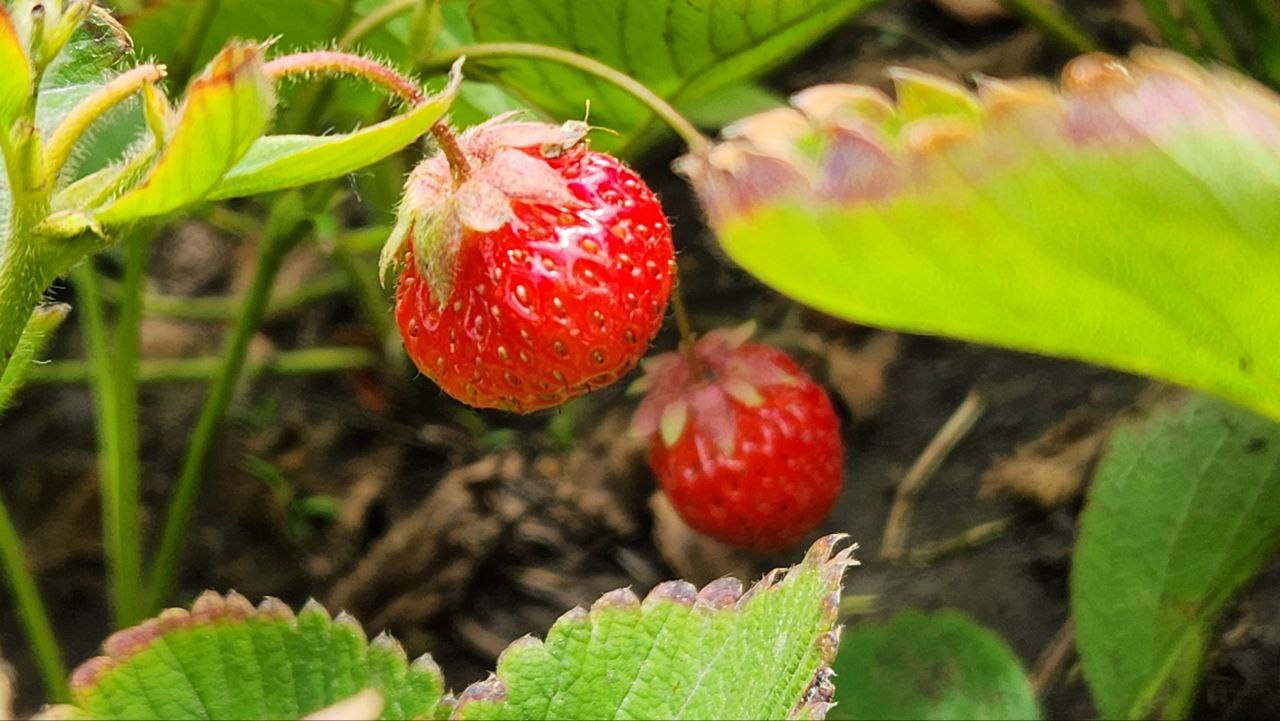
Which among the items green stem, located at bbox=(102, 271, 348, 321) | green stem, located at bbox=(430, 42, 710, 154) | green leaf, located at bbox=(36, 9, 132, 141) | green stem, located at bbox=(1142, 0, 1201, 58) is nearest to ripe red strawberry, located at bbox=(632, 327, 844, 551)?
green stem, located at bbox=(430, 42, 710, 154)

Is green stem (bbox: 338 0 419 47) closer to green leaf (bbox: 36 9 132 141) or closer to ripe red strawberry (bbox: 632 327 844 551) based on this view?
green leaf (bbox: 36 9 132 141)

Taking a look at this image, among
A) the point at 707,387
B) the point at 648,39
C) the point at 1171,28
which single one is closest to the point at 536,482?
the point at 707,387

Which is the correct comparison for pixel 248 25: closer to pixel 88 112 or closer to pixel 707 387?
pixel 707 387

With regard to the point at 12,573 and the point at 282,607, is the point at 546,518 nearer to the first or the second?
the point at 12,573

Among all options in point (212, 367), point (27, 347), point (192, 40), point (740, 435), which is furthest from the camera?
point (212, 367)

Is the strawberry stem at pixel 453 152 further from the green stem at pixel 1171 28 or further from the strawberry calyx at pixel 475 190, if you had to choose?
the green stem at pixel 1171 28

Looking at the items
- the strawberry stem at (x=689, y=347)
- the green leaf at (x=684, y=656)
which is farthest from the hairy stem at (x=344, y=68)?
the strawberry stem at (x=689, y=347)
